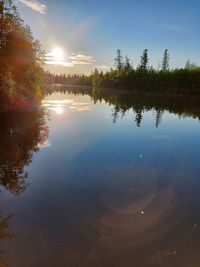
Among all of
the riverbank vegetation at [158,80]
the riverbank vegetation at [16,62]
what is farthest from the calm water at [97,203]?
the riverbank vegetation at [158,80]

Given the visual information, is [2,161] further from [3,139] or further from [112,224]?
[112,224]

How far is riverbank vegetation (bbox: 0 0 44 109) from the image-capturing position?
36406 millimetres

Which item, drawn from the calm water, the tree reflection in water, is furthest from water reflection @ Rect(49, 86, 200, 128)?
the calm water

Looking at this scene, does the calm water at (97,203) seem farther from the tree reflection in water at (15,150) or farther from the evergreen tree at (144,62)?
the evergreen tree at (144,62)

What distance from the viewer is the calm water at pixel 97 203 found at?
8.05m

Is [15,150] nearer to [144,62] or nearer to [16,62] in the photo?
[16,62]

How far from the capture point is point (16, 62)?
40.2 meters

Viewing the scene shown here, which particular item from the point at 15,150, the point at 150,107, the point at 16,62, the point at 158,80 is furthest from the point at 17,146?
the point at 158,80

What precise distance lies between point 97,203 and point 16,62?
33.2 m

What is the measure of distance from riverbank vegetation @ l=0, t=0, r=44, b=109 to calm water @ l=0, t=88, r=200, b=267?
14.7 meters

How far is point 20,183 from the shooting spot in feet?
44.2

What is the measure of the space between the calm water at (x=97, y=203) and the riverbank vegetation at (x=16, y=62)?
1475cm

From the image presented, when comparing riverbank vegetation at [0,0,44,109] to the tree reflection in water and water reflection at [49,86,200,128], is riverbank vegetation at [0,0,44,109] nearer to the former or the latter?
the tree reflection in water

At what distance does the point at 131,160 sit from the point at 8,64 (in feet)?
85.3
